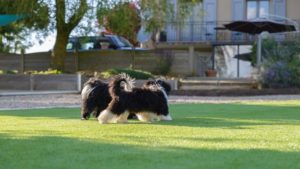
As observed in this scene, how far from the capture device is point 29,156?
27.6ft

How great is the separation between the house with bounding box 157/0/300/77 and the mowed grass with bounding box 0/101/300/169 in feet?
74.8

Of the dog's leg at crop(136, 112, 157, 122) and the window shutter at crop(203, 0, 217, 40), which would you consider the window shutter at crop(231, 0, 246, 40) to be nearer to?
the window shutter at crop(203, 0, 217, 40)

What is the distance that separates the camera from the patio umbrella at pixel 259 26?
3334 cm

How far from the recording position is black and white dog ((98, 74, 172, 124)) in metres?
13.4

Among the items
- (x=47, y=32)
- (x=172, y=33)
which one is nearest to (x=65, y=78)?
(x=47, y=32)

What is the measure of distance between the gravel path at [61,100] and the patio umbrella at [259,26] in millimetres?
8078

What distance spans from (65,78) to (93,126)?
16489mm

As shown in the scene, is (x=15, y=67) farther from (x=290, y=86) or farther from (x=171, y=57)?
(x=290, y=86)

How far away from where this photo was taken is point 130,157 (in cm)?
825

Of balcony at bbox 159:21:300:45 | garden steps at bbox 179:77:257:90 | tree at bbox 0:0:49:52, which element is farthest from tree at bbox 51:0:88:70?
balcony at bbox 159:21:300:45

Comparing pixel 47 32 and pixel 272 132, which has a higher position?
pixel 47 32

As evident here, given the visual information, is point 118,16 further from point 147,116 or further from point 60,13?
point 147,116

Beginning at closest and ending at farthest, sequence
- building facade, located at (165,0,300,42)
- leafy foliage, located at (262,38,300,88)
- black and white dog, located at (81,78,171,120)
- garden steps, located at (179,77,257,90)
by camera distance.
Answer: black and white dog, located at (81,78,171,120) < leafy foliage, located at (262,38,300,88) < garden steps, located at (179,77,257,90) < building facade, located at (165,0,300,42)

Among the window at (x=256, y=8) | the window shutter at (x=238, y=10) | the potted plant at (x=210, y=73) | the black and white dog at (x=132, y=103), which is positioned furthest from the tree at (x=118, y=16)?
the black and white dog at (x=132, y=103)
